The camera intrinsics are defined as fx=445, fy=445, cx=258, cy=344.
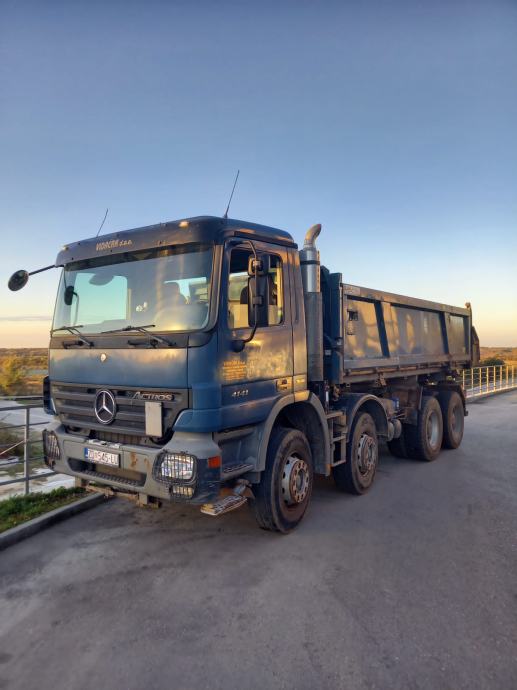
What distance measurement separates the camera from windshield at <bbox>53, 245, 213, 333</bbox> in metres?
3.80

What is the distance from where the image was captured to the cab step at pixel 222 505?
12.3 ft

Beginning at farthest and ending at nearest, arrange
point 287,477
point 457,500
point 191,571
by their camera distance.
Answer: point 457,500, point 287,477, point 191,571

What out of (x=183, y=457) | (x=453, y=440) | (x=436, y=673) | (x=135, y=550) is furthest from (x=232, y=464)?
(x=453, y=440)

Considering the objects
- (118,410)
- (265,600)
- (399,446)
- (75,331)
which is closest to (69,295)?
(75,331)

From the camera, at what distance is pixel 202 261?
3.82 metres

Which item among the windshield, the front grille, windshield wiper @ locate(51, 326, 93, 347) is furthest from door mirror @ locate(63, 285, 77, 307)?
the front grille

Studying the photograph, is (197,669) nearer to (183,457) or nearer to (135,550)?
(183,457)

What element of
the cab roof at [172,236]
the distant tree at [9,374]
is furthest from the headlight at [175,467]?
the distant tree at [9,374]

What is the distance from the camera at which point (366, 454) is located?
597cm

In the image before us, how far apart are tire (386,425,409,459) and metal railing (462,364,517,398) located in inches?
464

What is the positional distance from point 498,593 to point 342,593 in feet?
3.95

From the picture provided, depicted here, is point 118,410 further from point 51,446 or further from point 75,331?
point 51,446

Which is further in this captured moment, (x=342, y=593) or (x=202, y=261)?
(x=202, y=261)

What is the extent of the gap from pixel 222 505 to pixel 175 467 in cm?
57
